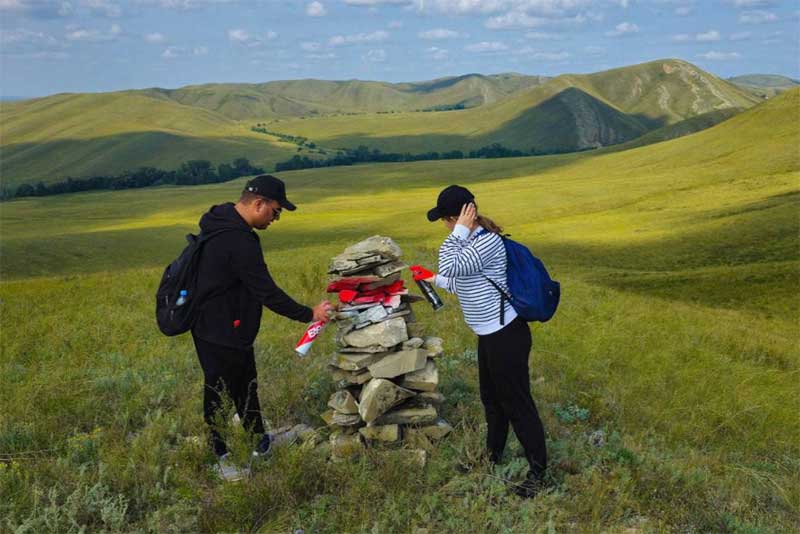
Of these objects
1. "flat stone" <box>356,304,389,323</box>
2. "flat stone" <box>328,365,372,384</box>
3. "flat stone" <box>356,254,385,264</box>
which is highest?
"flat stone" <box>356,254,385,264</box>

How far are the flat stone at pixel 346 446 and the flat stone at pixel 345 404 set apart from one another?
13.2 inches

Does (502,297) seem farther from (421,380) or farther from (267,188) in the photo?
(267,188)

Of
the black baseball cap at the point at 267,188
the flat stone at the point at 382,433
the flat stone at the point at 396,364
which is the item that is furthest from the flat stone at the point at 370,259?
the flat stone at the point at 382,433

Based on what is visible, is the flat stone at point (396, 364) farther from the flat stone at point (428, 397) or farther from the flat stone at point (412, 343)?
the flat stone at point (428, 397)

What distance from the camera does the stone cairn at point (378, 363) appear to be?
7.76m

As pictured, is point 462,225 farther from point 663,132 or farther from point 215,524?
point 663,132

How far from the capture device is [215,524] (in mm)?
6078

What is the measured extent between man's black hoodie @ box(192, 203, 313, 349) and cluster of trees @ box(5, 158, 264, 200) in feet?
530

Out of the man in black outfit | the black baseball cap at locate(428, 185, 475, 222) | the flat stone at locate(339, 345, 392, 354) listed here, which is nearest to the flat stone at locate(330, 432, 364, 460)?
the flat stone at locate(339, 345, 392, 354)

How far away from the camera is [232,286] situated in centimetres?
708

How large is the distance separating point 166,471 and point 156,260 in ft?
150

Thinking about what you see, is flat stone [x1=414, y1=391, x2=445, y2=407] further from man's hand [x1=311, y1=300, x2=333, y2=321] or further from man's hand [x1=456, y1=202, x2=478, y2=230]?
man's hand [x1=456, y1=202, x2=478, y2=230]

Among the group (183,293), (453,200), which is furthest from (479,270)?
(183,293)

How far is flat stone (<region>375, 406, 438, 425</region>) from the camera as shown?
7.91 metres
